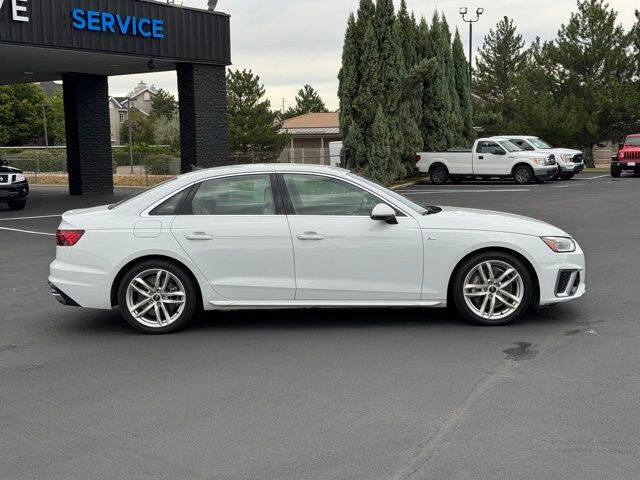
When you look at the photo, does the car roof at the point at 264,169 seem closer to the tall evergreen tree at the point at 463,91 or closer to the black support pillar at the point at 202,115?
the black support pillar at the point at 202,115

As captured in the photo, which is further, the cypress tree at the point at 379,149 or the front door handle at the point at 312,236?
the cypress tree at the point at 379,149

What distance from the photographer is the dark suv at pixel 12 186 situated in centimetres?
2122

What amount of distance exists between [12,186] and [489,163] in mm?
18000

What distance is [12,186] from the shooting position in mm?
21359

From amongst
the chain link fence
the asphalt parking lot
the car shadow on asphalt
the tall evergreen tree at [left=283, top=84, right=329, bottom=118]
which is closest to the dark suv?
→ the asphalt parking lot

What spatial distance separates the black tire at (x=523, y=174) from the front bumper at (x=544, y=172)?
207mm

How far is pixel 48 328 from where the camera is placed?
7766 millimetres

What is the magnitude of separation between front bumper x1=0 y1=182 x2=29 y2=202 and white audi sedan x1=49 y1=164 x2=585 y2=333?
1500 centimetres

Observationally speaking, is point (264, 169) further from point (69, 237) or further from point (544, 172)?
point (544, 172)

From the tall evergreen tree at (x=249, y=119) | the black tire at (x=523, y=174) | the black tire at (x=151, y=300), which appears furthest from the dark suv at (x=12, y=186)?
the tall evergreen tree at (x=249, y=119)

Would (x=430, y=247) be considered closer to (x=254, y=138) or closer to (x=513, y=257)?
(x=513, y=257)

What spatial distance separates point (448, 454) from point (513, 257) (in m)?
3.29

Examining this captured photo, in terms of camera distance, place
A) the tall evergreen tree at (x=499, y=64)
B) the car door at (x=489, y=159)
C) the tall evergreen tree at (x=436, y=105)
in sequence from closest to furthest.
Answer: the car door at (x=489, y=159) → the tall evergreen tree at (x=436, y=105) → the tall evergreen tree at (x=499, y=64)

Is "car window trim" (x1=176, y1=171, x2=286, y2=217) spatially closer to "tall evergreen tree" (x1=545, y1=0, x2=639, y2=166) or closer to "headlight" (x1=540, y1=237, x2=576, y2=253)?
"headlight" (x1=540, y1=237, x2=576, y2=253)
